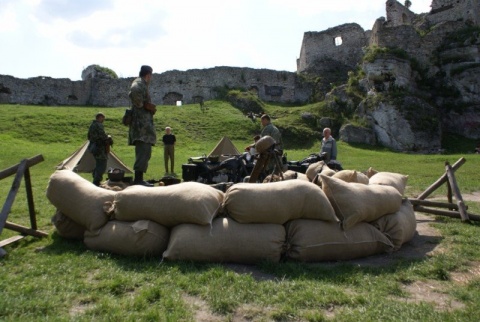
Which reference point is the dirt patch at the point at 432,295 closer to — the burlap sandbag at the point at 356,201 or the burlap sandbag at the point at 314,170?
Result: the burlap sandbag at the point at 356,201

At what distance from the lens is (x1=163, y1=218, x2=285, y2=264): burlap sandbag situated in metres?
3.91

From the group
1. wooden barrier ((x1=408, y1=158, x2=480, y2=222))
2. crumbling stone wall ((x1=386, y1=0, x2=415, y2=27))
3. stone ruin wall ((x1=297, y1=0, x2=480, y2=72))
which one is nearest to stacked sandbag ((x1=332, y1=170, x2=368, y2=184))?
wooden barrier ((x1=408, y1=158, x2=480, y2=222))

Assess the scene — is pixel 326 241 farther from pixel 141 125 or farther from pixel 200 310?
pixel 141 125

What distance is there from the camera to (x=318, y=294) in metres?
3.10

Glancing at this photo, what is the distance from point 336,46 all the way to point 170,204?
33083 mm

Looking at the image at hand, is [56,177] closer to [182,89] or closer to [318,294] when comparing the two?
[318,294]

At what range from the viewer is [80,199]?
452cm

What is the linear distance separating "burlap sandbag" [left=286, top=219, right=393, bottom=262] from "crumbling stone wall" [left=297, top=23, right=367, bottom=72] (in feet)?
104

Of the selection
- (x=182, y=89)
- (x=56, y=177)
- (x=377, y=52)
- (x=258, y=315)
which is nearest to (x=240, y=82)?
(x=182, y=89)

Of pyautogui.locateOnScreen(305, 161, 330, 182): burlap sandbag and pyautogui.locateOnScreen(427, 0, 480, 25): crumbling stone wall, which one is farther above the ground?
pyautogui.locateOnScreen(427, 0, 480, 25): crumbling stone wall

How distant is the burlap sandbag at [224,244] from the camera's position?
154 inches

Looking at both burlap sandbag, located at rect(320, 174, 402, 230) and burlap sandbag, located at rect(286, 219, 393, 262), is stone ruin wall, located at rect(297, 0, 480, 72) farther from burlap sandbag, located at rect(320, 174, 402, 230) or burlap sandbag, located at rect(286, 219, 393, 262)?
burlap sandbag, located at rect(286, 219, 393, 262)

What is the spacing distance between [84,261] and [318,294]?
90.5 inches

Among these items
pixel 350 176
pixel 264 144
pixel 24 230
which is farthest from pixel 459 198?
pixel 24 230
